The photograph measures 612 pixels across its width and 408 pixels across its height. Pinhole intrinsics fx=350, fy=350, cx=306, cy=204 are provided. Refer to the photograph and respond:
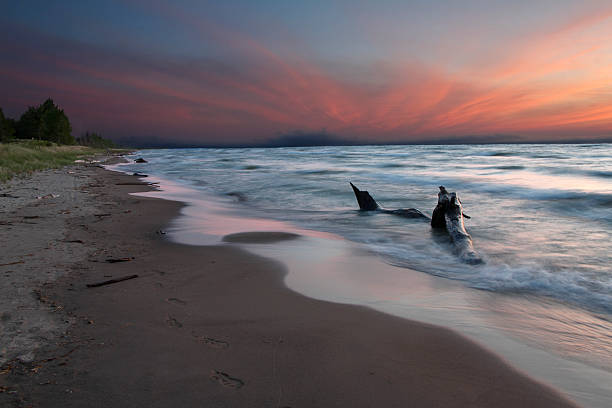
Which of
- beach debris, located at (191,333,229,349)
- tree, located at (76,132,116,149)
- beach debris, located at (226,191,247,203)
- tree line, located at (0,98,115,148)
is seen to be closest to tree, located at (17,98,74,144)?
tree line, located at (0,98,115,148)

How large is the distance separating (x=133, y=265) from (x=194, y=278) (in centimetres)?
83

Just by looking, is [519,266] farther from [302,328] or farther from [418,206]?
[418,206]

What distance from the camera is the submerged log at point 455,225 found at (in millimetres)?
4965

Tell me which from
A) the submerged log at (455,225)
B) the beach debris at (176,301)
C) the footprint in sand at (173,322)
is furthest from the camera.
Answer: the submerged log at (455,225)

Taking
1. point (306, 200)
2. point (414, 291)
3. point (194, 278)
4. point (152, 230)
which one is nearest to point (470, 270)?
point (414, 291)

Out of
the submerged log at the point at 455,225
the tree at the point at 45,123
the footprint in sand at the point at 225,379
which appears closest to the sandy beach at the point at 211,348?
the footprint in sand at the point at 225,379

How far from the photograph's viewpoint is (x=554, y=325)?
9.96ft

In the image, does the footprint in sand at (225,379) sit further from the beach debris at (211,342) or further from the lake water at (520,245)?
the lake water at (520,245)

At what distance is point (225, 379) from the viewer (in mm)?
1919

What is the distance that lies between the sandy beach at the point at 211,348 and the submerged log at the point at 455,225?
2.59 m

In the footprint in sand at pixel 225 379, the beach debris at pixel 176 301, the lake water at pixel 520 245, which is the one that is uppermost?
the beach debris at pixel 176 301

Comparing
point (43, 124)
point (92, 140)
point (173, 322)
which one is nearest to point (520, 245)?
point (173, 322)

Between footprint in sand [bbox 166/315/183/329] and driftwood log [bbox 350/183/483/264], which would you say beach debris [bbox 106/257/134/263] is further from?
driftwood log [bbox 350/183/483/264]

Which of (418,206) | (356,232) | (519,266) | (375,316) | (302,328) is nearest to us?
(302,328)
